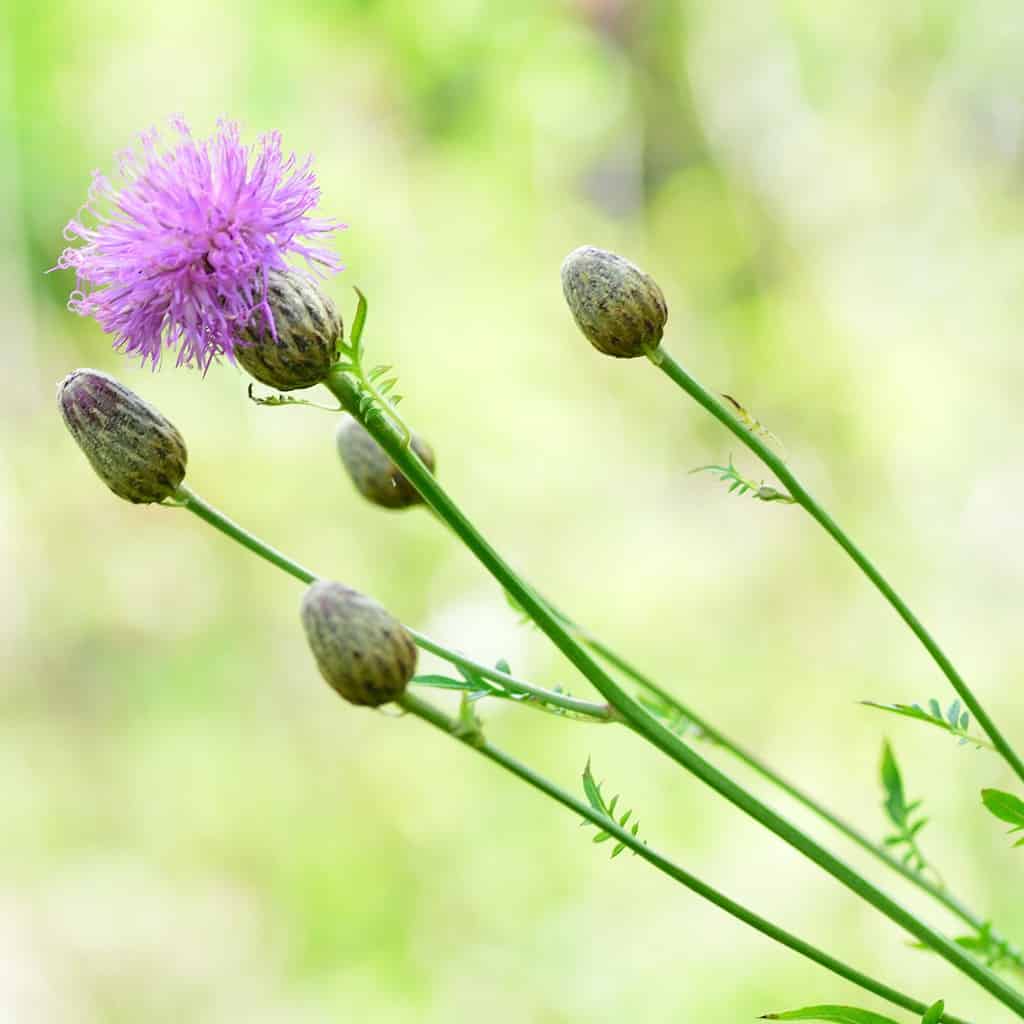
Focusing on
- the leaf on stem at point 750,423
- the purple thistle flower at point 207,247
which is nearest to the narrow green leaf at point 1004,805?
the leaf on stem at point 750,423

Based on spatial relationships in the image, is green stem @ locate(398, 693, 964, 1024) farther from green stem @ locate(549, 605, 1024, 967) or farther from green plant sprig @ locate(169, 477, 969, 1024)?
green stem @ locate(549, 605, 1024, 967)

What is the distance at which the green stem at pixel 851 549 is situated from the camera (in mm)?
660

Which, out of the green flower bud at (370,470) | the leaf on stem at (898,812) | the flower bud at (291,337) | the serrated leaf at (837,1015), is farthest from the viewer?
the green flower bud at (370,470)

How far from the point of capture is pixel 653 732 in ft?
2.16

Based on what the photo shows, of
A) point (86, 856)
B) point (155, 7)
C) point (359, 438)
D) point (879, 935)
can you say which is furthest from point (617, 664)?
point (155, 7)

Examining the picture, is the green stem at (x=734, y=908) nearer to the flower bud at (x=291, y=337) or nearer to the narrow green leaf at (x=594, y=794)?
the narrow green leaf at (x=594, y=794)

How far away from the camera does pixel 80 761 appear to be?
3.74 metres

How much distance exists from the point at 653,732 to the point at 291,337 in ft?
0.98

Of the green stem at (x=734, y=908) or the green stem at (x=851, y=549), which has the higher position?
the green stem at (x=851, y=549)

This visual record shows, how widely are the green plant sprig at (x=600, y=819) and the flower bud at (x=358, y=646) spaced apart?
0.07ft

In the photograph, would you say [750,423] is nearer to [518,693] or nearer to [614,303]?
[614,303]

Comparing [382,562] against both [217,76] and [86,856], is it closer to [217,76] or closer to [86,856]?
[86,856]

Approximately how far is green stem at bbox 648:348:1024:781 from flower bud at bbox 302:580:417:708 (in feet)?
0.75

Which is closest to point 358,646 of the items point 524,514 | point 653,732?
point 653,732
